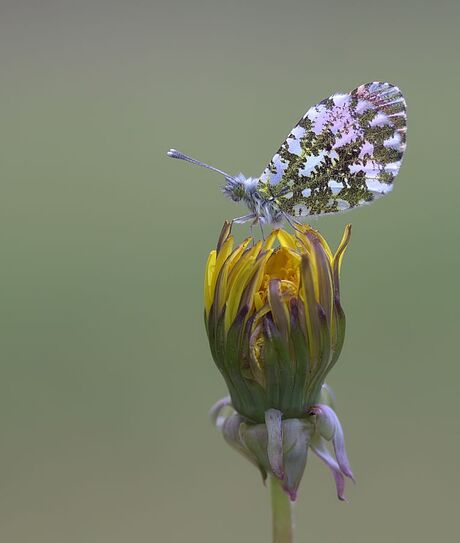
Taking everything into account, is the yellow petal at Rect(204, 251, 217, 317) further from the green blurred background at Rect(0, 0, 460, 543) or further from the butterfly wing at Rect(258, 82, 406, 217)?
the green blurred background at Rect(0, 0, 460, 543)

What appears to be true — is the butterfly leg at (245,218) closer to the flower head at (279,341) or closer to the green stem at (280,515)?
the flower head at (279,341)

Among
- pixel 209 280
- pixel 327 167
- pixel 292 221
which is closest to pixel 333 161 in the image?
pixel 327 167

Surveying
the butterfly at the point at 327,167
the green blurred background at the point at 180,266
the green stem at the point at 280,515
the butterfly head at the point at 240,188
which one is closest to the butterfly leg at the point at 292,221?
the butterfly at the point at 327,167

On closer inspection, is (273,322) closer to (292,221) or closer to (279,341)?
(279,341)

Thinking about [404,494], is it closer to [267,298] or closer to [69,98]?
[267,298]

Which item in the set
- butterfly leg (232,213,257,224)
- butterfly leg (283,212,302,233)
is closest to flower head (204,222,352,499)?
butterfly leg (283,212,302,233)
